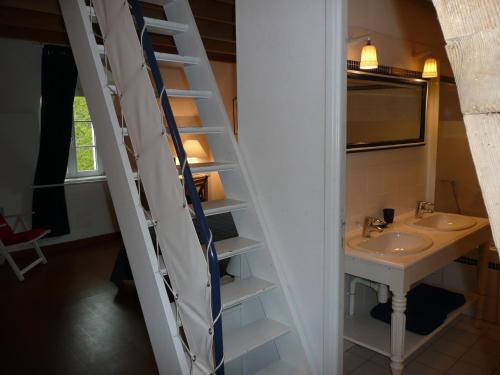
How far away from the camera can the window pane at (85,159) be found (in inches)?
222

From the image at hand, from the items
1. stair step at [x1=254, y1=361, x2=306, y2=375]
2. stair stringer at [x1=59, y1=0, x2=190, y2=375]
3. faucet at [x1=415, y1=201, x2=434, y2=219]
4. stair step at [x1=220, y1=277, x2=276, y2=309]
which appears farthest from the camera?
faucet at [x1=415, y1=201, x2=434, y2=219]

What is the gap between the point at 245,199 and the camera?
2.34 m

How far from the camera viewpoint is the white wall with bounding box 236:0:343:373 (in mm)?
1972

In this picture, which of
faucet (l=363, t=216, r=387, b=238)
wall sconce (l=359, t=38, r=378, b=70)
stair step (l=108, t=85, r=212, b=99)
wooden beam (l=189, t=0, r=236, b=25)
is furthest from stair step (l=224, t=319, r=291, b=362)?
wooden beam (l=189, t=0, r=236, b=25)

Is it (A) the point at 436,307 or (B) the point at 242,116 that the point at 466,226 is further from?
(B) the point at 242,116

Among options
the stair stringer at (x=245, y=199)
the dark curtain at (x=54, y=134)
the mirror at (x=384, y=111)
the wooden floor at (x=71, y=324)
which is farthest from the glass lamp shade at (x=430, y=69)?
the dark curtain at (x=54, y=134)

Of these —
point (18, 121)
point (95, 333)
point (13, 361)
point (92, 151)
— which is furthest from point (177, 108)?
point (13, 361)

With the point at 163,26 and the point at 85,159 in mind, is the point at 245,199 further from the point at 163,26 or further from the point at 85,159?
the point at 85,159

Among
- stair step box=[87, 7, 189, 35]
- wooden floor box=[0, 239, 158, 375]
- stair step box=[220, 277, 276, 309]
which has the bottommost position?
wooden floor box=[0, 239, 158, 375]

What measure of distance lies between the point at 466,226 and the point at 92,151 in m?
4.83

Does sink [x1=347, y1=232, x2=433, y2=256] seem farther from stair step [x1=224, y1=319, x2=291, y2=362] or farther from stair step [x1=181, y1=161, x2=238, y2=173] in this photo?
stair step [x1=181, y1=161, x2=238, y2=173]

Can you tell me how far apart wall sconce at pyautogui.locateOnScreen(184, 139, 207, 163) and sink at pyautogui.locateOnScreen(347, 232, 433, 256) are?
10.7 ft

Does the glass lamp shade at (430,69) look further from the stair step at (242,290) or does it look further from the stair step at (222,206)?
the stair step at (242,290)

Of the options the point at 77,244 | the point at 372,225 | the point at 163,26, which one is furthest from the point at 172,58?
the point at 77,244
